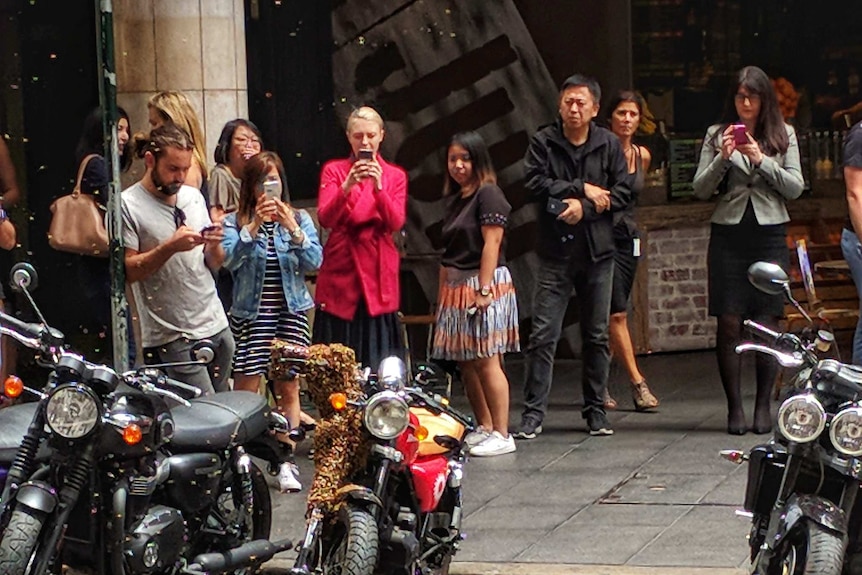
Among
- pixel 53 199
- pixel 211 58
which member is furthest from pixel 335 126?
pixel 53 199

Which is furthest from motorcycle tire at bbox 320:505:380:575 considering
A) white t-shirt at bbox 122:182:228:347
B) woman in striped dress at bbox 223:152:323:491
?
woman in striped dress at bbox 223:152:323:491

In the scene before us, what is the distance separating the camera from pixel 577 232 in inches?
400

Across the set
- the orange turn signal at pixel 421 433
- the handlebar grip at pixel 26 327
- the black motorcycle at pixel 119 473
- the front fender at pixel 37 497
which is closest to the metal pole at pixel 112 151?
the black motorcycle at pixel 119 473

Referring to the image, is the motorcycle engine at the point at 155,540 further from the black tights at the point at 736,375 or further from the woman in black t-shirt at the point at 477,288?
the black tights at the point at 736,375

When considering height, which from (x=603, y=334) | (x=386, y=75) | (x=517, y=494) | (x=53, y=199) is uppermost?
(x=386, y=75)

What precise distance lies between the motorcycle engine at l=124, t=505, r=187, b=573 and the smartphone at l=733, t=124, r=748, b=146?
166 inches

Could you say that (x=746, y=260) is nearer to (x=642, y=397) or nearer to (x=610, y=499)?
(x=642, y=397)

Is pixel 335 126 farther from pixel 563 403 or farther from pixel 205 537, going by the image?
pixel 205 537

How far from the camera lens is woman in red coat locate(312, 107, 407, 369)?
9500 millimetres

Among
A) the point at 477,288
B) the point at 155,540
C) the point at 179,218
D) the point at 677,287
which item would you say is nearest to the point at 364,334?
the point at 477,288

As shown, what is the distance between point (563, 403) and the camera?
37.9ft

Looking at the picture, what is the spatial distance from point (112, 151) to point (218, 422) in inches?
122

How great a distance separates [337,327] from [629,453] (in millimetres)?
1688

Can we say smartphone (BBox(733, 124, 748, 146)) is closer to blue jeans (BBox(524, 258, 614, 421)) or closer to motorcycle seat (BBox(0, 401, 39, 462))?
blue jeans (BBox(524, 258, 614, 421))
